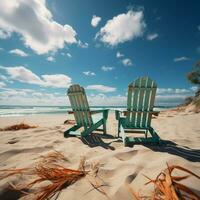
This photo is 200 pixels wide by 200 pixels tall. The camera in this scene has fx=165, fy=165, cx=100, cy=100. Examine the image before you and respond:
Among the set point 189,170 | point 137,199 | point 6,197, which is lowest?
point 6,197

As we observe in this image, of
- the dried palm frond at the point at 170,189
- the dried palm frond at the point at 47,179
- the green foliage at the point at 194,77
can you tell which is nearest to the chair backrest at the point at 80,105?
the dried palm frond at the point at 47,179

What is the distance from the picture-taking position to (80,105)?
15.3ft

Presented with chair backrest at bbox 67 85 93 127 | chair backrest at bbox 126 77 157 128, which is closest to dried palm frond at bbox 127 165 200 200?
chair backrest at bbox 126 77 157 128

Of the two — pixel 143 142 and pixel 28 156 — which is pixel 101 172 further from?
pixel 143 142

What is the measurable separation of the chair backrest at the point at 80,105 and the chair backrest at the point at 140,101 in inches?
44.9

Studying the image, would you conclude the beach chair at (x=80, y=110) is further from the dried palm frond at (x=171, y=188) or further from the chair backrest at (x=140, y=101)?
the dried palm frond at (x=171, y=188)

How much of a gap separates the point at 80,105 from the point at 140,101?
1655 millimetres

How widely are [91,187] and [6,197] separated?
0.86 meters

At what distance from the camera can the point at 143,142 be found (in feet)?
11.8

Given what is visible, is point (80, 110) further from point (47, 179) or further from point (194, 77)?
point (194, 77)

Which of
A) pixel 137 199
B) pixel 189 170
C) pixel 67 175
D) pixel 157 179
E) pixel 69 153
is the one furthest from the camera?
pixel 69 153

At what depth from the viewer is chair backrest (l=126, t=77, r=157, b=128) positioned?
13.0 feet

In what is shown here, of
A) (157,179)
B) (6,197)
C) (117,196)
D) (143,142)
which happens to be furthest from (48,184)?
(143,142)

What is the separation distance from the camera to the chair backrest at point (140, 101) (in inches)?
156
